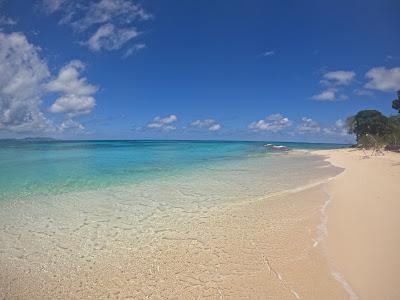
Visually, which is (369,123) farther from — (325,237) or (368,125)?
(325,237)

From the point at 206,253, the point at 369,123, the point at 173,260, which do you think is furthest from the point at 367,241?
the point at 369,123

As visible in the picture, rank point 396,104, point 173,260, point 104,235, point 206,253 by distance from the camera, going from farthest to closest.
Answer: point 396,104 → point 104,235 → point 206,253 → point 173,260

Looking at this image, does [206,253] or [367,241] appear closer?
[206,253]

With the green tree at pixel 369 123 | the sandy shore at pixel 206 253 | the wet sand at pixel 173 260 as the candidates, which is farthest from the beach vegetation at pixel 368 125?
the wet sand at pixel 173 260

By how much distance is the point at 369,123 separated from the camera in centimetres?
5284

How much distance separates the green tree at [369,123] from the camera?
51728 mm

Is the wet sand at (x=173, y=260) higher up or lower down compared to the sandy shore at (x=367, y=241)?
lower down

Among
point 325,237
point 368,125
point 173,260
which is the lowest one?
point 173,260

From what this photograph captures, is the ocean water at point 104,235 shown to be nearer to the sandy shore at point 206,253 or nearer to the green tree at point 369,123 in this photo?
the sandy shore at point 206,253

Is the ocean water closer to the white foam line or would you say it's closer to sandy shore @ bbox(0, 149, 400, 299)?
sandy shore @ bbox(0, 149, 400, 299)

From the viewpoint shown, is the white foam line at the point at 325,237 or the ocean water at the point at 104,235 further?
the ocean water at the point at 104,235

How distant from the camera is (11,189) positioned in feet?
39.0

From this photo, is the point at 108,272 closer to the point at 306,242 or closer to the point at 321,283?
the point at 321,283

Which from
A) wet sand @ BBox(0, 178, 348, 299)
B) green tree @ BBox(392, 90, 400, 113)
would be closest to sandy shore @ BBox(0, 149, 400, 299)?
wet sand @ BBox(0, 178, 348, 299)
